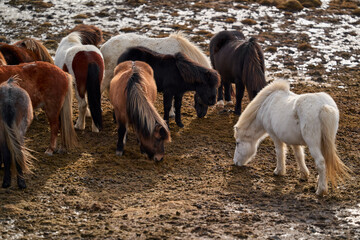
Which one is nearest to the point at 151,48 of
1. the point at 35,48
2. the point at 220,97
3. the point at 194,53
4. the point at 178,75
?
the point at 194,53

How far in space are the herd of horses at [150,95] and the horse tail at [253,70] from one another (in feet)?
0.06

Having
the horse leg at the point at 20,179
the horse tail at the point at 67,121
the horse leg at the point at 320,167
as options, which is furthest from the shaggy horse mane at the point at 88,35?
the horse leg at the point at 320,167

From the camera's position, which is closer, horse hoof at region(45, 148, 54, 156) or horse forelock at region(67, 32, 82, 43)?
horse hoof at region(45, 148, 54, 156)

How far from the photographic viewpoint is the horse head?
6656 millimetres

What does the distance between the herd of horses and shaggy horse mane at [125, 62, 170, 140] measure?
1 centimetres

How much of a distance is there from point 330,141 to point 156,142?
7.68 ft

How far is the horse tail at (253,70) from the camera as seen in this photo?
8.98m

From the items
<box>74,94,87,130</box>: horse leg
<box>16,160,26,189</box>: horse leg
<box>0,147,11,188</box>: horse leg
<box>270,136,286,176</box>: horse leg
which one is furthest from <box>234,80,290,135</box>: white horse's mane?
<box>0,147,11,188</box>: horse leg

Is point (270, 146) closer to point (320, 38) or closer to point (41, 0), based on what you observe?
point (320, 38)

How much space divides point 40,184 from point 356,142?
531cm

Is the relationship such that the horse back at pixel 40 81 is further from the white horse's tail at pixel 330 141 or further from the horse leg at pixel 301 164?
the white horse's tail at pixel 330 141

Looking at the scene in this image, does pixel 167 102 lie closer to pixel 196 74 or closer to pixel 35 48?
pixel 196 74

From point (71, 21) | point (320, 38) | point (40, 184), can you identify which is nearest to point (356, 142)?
point (40, 184)

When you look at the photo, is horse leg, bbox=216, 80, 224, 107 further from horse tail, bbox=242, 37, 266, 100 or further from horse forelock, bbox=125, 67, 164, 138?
horse forelock, bbox=125, 67, 164, 138
